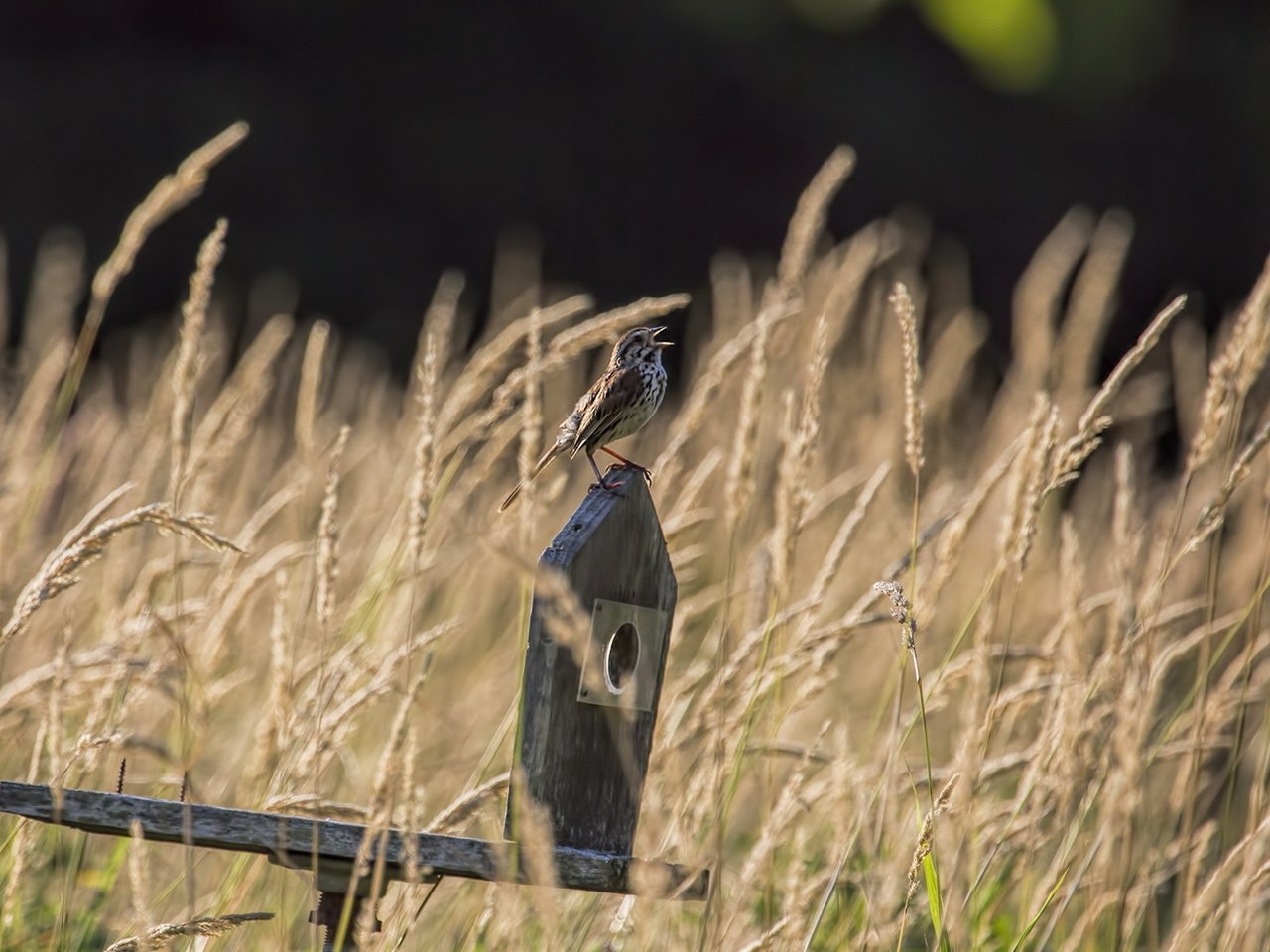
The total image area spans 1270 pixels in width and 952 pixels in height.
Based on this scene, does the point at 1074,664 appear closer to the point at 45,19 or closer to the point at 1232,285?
the point at 1232,285

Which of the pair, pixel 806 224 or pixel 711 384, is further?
pixel 806 224

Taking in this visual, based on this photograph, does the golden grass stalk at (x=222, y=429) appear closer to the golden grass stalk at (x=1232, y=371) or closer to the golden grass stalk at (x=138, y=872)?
the golden grass stalk at (x=138, y=872)

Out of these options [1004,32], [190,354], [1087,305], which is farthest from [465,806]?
[1087,305]

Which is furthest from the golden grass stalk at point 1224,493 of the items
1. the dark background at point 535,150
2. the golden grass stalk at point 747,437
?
the dark background at point 535,150

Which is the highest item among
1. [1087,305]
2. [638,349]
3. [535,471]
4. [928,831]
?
[1087,305]

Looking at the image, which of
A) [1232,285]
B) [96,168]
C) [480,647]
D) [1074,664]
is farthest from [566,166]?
[1074,664]

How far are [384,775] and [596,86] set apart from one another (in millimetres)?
7502

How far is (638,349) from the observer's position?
1.95 meters

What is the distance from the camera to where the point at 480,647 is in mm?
3232

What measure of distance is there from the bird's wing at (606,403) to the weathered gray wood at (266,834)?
0.56 metres

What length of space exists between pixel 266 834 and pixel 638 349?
3.13 feet

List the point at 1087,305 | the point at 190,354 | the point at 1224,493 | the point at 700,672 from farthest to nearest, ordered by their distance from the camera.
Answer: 1. the point at 1087,305
2. the point at 700,672
3. the point at 190,354
4. the point at 1224,493

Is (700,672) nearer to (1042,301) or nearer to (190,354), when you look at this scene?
(190,354)

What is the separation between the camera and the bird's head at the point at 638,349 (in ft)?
6.23
